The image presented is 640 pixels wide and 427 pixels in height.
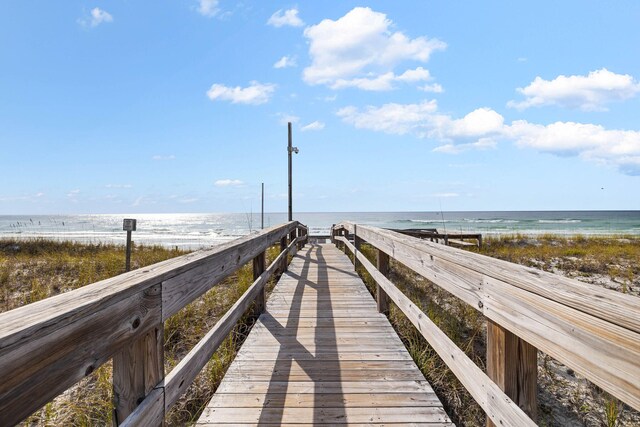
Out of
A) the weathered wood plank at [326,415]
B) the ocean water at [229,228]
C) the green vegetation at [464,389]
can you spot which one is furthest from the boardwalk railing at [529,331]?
the ocean water at [229,228]

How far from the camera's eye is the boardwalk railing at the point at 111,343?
0.84m

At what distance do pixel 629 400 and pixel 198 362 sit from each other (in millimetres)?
1921

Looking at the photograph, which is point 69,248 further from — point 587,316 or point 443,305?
point 587,316

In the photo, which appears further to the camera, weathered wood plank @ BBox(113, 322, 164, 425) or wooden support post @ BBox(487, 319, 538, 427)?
wooden support post @ BBox(487, 319, 538, 427)

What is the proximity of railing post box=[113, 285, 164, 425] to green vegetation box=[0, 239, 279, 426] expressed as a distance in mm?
1057

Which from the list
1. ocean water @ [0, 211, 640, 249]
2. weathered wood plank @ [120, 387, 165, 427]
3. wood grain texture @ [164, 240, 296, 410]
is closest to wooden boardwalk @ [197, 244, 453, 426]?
wood grain texture @ [164, 240, 296, 410]

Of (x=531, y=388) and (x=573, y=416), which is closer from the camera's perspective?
(x=531, y=388)

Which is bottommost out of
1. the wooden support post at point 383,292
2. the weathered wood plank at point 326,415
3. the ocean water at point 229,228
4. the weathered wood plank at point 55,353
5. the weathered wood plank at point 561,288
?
the ocean water at point 229,228

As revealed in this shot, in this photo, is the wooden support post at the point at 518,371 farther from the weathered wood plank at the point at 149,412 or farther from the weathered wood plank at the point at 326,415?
the weathered wood plank at the point at 149,412

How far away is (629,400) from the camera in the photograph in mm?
889

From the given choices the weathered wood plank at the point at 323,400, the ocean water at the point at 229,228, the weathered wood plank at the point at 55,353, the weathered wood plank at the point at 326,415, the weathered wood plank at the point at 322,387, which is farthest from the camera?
the ocean water at the point at 229,228

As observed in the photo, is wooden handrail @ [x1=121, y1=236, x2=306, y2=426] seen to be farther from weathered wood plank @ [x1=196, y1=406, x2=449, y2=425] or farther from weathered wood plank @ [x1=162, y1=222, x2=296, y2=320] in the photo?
weathered wood plank @ [x1=196, y1=406, x2=449, y2=425]

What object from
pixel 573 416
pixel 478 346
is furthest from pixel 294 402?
pixel 478 346

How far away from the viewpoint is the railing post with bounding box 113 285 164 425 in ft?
4.37
